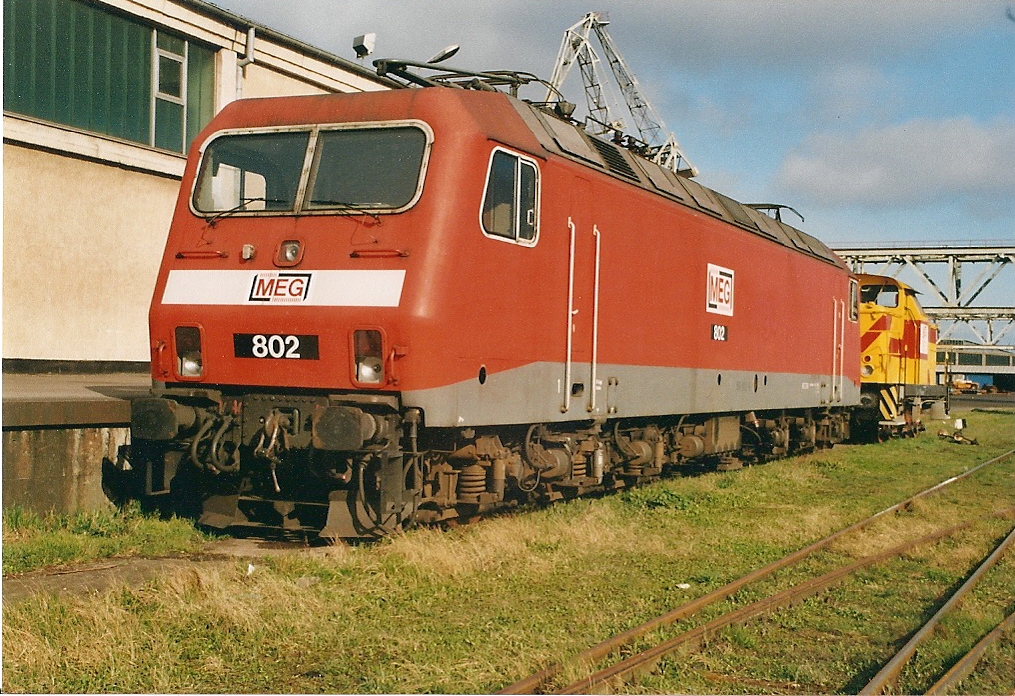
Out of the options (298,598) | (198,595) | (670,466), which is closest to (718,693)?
(298,598)

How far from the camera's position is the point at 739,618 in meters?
6.69

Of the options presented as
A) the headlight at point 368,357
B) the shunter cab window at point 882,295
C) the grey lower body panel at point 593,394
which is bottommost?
the grey lower body panel at point 593,394

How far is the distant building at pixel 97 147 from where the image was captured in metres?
13.8

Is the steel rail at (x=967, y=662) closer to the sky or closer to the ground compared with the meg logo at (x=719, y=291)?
closer to the ground

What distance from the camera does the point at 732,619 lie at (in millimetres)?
6609

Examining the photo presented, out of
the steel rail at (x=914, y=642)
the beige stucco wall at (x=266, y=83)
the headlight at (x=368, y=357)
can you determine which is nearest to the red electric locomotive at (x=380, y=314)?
the headlight at (x=368, y=357)

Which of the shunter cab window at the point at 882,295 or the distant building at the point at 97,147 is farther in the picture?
the shunter cab window at the point at 882,295

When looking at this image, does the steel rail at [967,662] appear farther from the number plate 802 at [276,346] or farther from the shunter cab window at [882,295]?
the shunter cab window at [882,295]

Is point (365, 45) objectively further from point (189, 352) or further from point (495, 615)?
Result: point (495, 615)

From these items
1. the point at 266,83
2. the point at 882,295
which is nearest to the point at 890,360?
the point at 882,295

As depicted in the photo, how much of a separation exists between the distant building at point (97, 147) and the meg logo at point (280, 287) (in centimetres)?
653

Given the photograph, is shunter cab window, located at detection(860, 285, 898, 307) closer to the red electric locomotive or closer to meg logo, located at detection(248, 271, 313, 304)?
the red electric locomotive

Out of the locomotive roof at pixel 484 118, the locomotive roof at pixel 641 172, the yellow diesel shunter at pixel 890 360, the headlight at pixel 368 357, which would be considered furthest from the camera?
the yellow diesel shunter at pixel 890 360

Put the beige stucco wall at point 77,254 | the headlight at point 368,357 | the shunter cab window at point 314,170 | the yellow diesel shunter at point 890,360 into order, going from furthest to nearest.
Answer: the yellow diesel shunter at point 890,360, the beige stucco wall at point 77,254, the shunter cab window at point 314,170, the headlight at point 368,357
